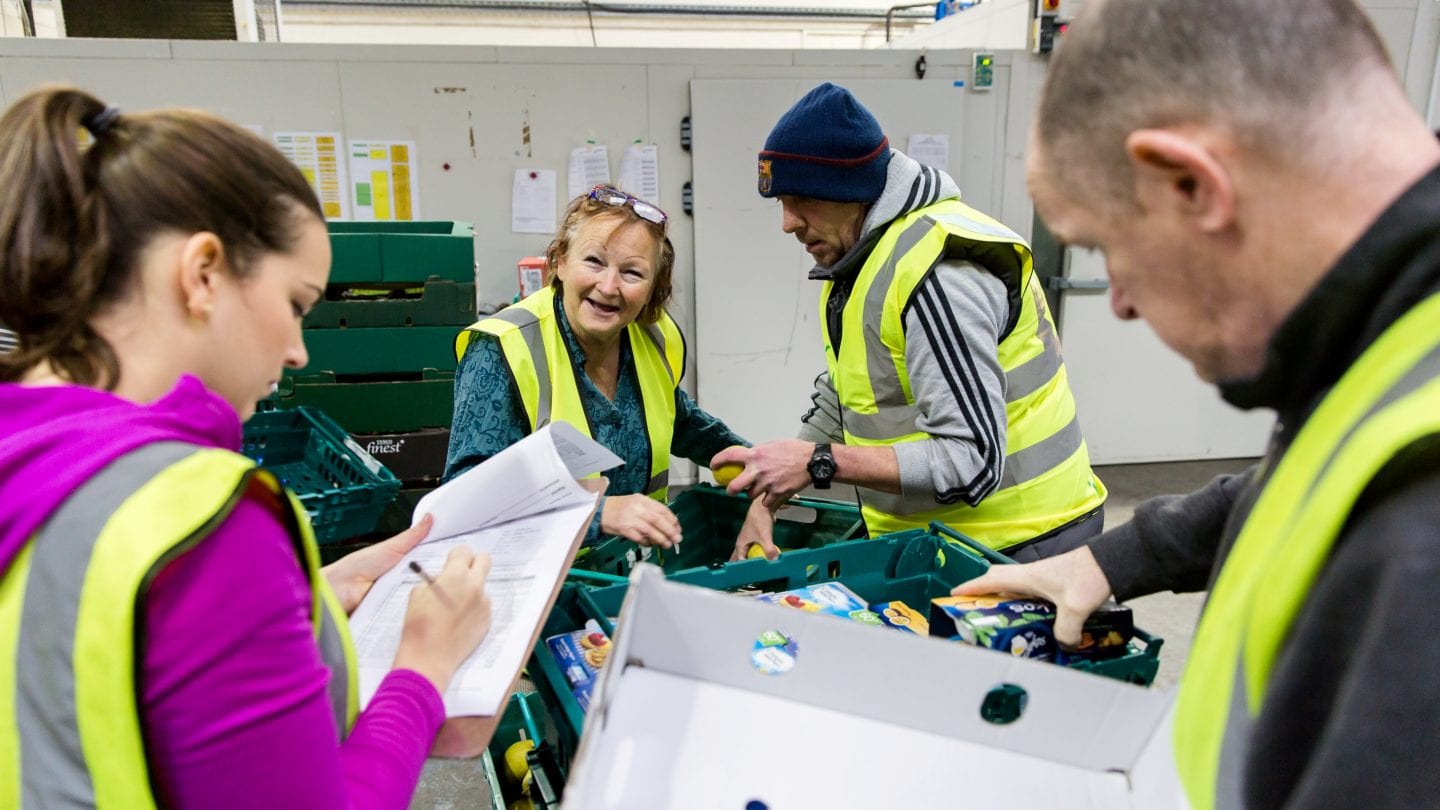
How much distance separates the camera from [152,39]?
2.91 m

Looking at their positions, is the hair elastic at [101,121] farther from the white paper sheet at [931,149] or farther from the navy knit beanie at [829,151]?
the white paper sheet at [931,149]

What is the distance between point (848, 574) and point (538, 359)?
0.68m

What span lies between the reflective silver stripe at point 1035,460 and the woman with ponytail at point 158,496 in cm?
100

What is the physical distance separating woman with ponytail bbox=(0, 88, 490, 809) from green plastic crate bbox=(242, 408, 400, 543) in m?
1.29

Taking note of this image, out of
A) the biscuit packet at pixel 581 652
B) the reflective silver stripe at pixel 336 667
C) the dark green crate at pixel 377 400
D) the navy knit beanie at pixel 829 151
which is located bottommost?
the dark green crate at pixel 377 400

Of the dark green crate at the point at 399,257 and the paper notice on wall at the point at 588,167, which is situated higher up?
the paper notice on wall at the point at 588,167

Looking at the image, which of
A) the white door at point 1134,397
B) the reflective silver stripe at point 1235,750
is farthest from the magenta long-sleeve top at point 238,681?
the white door at point 1134,397

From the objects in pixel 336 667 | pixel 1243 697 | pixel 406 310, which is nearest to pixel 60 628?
pixel 336 667

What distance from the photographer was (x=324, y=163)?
3.03 meters

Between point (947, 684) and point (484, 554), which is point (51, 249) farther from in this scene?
point (947, 684)

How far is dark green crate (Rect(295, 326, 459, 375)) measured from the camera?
A: 238cm

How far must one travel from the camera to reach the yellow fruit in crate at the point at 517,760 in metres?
1.17

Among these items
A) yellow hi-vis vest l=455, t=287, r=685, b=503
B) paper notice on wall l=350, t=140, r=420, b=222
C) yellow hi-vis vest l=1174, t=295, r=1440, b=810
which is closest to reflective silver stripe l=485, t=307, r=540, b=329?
yellow hi-vis vest l=455, t=287, r=685, b=503

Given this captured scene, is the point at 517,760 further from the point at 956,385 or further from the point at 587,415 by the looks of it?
the point at 956,385
